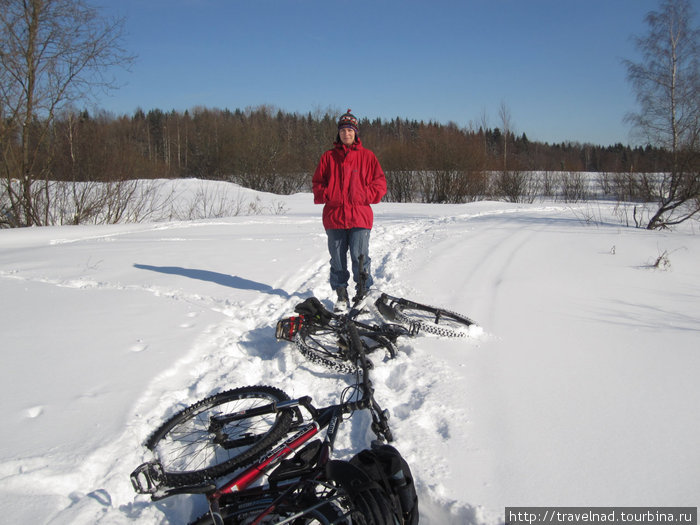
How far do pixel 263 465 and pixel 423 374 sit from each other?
1.46 metres

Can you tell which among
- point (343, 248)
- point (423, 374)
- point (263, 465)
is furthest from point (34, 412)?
point (343, 248)

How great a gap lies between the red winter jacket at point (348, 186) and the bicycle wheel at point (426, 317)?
0.95m

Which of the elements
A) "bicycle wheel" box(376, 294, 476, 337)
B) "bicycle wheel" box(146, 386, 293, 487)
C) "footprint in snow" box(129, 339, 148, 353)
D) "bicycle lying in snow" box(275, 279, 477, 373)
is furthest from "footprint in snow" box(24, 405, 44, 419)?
"bicycle wheel" box(376, 294, 476, 337)

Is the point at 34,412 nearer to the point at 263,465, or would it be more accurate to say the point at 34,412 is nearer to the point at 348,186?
the point at 263,465

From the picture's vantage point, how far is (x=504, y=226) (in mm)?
10938

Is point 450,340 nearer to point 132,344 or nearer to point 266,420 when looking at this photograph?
point 266,420

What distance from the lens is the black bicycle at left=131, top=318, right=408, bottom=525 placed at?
5.62ft

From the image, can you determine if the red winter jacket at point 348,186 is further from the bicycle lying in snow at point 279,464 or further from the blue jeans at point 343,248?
the bicycle lying in snow at point 279,464

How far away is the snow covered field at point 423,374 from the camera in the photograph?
2033 millimetres

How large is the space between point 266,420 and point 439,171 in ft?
87.7

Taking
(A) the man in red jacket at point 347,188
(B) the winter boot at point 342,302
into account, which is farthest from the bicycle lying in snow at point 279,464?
(A) the man in red jacket at point 347,188

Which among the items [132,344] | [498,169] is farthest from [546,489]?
[498,169]

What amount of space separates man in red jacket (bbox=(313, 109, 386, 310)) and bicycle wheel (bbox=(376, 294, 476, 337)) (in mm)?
501

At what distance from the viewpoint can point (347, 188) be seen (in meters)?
4.51
